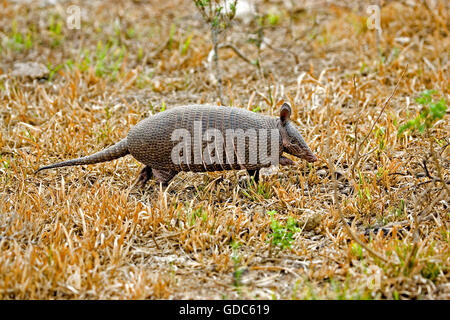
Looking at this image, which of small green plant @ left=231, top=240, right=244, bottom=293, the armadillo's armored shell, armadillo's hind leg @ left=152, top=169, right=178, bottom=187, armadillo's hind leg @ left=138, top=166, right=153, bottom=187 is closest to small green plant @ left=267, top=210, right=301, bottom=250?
small green plant @ left=231, top=240, right=244, bottom=293

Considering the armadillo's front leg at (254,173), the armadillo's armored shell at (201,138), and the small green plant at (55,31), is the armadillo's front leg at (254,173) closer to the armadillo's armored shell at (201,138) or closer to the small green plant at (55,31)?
the armadillo's armored shell at (201,138)

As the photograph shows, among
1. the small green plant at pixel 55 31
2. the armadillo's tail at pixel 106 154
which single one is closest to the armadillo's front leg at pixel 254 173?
the armadillo's tail at pixel 106 154

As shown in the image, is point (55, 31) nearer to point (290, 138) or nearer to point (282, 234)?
point (290, 138)

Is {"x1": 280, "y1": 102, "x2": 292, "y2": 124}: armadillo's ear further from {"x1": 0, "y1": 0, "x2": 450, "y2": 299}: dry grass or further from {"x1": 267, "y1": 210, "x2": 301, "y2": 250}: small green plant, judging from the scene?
{"x1": 267, "y1": 210, "x2": 301, "y2": 250}: small green plant

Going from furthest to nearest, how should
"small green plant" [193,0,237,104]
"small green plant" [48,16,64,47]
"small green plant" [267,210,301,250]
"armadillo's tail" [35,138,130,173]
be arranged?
"small green plant" [48,16,64,47], "small green plant" [193,0,237,104], "armadillo's tail" [35,138,130,173], "small green plant" [267,210,301,250]

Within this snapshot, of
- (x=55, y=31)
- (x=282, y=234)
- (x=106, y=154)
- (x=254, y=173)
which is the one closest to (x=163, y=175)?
(x=106, y=154)
